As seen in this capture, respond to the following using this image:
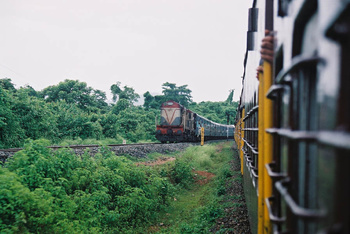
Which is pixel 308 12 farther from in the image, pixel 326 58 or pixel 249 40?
pixel 249 40

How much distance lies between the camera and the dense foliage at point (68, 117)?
14.9 meters

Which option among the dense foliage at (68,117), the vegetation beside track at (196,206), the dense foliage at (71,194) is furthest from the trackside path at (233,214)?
the dense foliage at (68,117)

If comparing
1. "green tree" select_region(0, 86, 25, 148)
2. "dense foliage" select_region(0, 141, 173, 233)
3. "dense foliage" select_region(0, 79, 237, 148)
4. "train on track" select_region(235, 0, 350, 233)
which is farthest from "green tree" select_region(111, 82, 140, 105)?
"train on track" select_region(235, 0, 350, 233)

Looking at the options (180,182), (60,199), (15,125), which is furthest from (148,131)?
(60,199)

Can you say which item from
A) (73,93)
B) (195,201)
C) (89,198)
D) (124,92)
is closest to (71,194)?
(89,198)

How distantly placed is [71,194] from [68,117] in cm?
1753

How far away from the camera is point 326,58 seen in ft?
2.78

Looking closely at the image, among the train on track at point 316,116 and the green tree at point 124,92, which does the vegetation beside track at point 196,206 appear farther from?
the green tree at point 124,92

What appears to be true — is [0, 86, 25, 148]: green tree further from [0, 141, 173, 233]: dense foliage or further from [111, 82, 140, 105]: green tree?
[111, 82, 140, 105]: green tree

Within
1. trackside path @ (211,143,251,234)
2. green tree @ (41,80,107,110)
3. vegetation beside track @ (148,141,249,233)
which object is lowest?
vegetation beside track @ (148,141,249,233)

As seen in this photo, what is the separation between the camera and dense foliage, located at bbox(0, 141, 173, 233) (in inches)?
166

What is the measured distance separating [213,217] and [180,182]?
4240mm

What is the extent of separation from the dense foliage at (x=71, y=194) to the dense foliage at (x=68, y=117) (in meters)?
8.99

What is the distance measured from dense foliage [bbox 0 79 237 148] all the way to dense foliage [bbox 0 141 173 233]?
899 centimetres
